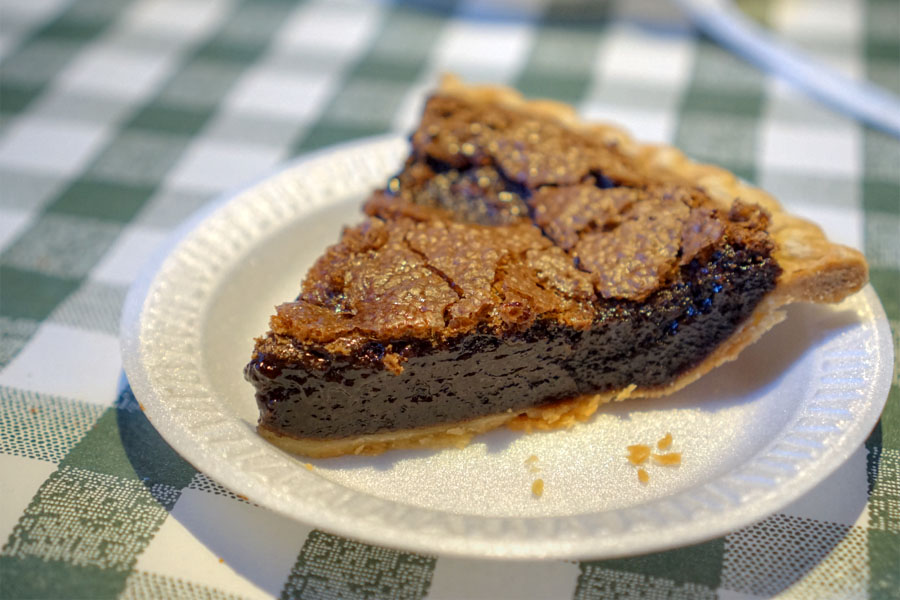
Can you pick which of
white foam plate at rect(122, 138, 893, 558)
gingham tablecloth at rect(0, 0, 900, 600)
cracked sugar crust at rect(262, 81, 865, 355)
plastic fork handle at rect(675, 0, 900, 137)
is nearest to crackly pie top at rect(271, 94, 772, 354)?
cracked sugar crust at rect(262, 81, 865, 355)

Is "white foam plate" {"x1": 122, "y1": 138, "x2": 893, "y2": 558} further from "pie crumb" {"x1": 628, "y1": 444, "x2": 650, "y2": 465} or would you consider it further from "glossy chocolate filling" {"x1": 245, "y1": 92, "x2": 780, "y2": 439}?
"glossy chocolate filling" {"x1": 245, "y1": 92, "x2": 780, "y2": 439}

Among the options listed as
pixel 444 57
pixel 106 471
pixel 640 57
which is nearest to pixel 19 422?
pixel 106 471

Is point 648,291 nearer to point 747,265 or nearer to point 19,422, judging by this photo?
point 747,265

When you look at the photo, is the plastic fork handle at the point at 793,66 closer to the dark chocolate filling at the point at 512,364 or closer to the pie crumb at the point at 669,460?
the dark chocolate filling at the point at 512,364

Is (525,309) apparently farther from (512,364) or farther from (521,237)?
(521,237)

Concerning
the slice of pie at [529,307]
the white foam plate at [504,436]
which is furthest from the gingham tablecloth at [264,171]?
the slice of pie at [529,307]

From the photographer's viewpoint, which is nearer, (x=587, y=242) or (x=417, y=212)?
(x=587, y=242)
